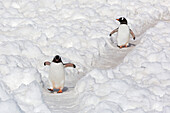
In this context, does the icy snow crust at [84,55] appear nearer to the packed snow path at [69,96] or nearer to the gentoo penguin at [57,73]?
the packed snow path at [69,96]

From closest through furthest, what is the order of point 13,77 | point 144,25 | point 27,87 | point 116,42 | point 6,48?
point 27,87 → point 13,77 → point 6,48 → point 116,42 → point 144,25

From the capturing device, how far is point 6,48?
7.89 m

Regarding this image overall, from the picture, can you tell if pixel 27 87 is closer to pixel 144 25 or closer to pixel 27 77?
pixel 27 77

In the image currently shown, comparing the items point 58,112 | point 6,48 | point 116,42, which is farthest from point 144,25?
point 58,112

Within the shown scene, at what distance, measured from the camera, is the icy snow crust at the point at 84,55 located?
5328 millimetres

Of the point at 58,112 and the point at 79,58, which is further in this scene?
the point at 79,58

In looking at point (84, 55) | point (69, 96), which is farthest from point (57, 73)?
point (84, 55)

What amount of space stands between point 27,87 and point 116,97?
5.51 feet

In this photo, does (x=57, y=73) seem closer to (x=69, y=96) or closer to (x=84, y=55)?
(x=69, y=96)

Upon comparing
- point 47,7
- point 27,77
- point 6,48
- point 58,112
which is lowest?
point 58,112

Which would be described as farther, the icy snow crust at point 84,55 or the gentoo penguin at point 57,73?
the gentoo penguin at point 57,73

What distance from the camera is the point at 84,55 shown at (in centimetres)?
827

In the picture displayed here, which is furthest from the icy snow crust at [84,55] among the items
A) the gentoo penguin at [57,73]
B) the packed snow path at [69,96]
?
the gentoo penguin at [57,73]

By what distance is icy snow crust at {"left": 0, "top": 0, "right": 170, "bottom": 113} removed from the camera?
5328 mm
